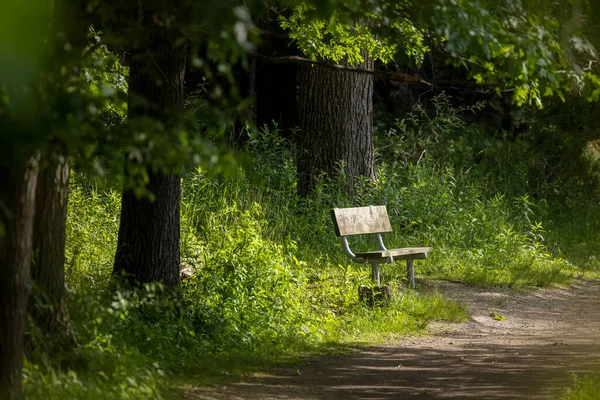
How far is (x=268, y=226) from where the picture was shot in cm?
1327

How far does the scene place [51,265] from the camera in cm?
688

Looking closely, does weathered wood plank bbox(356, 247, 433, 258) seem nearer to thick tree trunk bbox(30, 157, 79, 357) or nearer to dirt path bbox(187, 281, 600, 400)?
dirt path bbox(187, 281, 600, 400)

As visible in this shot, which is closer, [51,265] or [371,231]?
[51,265]

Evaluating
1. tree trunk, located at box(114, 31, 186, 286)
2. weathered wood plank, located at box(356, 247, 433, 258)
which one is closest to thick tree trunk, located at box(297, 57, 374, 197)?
weathered wood plank, located at box(356, 247, 433, 258)

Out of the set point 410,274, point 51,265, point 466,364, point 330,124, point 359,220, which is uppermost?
point 330,124

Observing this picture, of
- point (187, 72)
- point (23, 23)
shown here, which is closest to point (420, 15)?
point (23, 23)

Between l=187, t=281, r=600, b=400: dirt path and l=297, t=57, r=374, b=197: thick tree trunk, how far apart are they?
3.83 meters

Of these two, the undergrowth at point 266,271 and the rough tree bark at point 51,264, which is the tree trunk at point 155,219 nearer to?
the undergrowth at point 266,271

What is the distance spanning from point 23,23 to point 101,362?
3274mm

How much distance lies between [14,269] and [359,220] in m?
7.07

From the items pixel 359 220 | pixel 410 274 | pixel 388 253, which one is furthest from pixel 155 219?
pixel 410 274

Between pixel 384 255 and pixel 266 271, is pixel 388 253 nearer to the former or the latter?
pixel 384 255

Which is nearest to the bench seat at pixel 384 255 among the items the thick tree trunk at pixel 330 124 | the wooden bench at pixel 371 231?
the wooden bench at pixel 371 231

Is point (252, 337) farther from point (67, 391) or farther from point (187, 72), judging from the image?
point (187, 72)
